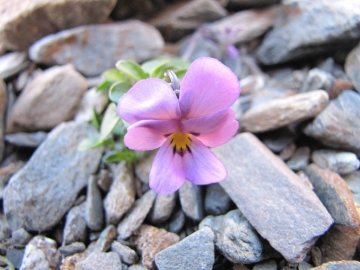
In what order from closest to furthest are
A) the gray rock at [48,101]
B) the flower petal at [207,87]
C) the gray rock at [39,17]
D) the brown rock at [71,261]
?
the flower petal at [207,87] → the brown rock at [71,261] → the gray rock at [48,101] → the gray rock at [39,17]

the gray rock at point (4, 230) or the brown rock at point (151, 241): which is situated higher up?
the gray rock at point (4, 230)

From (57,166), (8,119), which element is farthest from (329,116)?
(8,119)

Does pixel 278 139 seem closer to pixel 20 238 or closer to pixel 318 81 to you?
pixel 318 81

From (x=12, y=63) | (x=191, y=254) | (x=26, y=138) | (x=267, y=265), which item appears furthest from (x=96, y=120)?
(x=267, y=265)

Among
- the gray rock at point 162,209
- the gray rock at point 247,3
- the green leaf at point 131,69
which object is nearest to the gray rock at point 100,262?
the gray rock at point 162,209

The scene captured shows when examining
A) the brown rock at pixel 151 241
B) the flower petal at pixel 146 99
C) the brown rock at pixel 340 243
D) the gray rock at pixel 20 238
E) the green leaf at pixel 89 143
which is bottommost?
the brown rock at pixel 340 243

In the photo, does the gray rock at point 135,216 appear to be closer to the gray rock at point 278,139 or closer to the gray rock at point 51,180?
the gray rock at point 51,180
